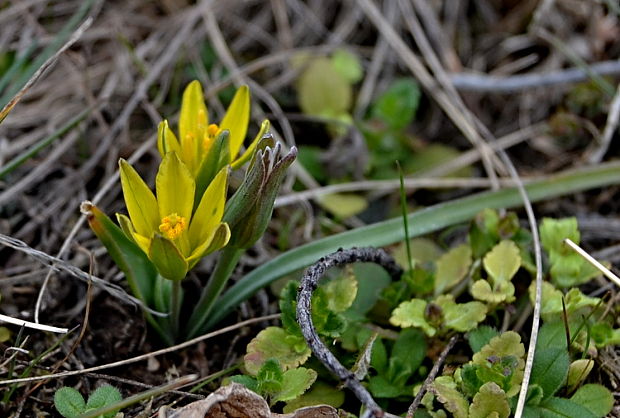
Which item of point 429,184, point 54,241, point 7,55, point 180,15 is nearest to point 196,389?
Answer: point 54,241

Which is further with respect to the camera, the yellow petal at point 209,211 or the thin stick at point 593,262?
the thin stick at point 593,262

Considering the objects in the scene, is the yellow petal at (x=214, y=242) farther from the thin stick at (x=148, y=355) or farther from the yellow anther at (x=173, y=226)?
the thin stick at (x=148, y=355)

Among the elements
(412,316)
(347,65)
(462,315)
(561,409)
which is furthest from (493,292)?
(347,65)

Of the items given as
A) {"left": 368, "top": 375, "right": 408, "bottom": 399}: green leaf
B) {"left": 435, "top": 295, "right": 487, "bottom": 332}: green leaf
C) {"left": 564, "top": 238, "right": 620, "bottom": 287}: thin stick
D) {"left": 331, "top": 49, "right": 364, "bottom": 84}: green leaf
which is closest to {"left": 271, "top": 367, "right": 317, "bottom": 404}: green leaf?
{"left": 368, "top": 375, "right": 408, "bottom": 399}: green leaf

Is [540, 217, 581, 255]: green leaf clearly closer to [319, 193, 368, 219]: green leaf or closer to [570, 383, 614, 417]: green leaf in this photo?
[570, 383, 614, 417]: green leaf

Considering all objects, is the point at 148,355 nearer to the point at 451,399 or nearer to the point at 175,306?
the point at 175,306

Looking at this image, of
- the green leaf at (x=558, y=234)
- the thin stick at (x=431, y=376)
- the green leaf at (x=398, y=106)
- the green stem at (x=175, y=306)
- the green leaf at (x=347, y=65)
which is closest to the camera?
the thin stick at (x=431, y=376)

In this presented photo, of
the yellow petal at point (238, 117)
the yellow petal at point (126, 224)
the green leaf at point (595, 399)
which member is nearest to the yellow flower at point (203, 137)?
the yellow petal at point (238, 117)

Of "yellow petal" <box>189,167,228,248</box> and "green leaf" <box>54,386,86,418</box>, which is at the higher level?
"yellow petal" <box>189,167,228,248</box>
